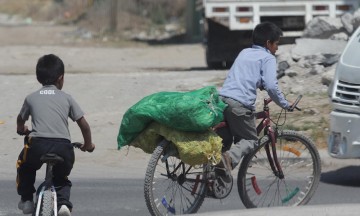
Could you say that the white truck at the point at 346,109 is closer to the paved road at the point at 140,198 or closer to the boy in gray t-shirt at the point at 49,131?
the paved road at the point at 140,198

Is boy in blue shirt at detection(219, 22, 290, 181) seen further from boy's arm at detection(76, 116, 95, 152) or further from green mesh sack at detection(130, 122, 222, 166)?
boy's arm at detection(76, 116, 95, 152)

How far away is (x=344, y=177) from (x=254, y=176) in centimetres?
289

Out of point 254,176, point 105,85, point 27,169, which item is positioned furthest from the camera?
point 105,85

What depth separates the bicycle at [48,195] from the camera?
6.79 m

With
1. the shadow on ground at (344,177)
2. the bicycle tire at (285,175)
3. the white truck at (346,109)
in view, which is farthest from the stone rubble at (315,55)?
the bicycle tire at (285,175)

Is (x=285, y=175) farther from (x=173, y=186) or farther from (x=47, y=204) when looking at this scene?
(x=47, y=204)

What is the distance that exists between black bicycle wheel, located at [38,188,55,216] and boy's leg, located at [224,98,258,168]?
6.54 feet

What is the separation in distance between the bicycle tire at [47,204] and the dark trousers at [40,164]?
164mm

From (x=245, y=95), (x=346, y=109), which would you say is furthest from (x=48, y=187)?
(x=346, y=109)

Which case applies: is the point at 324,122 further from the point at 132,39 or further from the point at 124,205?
the point at 132,39

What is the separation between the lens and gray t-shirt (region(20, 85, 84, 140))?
6953 mm

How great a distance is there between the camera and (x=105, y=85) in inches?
688

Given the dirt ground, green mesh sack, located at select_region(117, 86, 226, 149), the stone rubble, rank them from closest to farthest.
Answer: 1. green mesh sack, located at select_region(117, 86, 226, 149)
2. the dirt ground
3. the stone rubble

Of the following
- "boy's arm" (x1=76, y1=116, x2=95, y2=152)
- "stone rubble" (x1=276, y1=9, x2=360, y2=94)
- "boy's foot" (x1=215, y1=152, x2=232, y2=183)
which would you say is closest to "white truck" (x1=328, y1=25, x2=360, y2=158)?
"boy's foot" (x1=215, y1=152, x2=232, y2=183)
